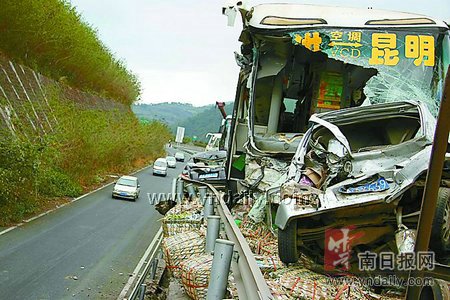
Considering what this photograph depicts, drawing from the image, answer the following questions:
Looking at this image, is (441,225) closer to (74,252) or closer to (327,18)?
(327,18)

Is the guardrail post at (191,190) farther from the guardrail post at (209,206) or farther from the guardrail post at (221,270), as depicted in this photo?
the guardrail post at (221,270)

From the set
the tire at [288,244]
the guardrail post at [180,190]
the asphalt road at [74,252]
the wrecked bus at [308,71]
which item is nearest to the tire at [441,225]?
the tire at [288,244]

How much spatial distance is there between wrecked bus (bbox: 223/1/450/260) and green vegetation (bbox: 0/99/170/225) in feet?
37.3

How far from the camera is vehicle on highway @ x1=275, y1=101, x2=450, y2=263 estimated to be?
4.50m

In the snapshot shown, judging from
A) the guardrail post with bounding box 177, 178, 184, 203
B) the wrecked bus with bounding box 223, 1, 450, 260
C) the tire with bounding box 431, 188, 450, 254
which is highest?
the wrecked bus with bounding box 223, 1, 450, 260

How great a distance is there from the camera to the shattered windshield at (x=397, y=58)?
6.93 metres

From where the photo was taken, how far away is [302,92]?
9391 mm

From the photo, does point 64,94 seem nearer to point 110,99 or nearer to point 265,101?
point 110,99

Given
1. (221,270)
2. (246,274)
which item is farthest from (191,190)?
(246,274)

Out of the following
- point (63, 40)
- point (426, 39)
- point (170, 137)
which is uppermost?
point (63, 40)

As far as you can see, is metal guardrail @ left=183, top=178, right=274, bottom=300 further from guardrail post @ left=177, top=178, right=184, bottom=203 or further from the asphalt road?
the asphalt road

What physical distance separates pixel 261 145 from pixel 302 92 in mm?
1686

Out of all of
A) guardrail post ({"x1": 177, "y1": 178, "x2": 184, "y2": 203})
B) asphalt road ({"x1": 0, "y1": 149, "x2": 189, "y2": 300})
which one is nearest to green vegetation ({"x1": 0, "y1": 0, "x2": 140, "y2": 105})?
asphalt road ({"x1": 0, "y1": 149, "x2": 189, "y2": 300})

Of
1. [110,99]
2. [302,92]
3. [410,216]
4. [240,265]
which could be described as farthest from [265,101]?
[110,99]
